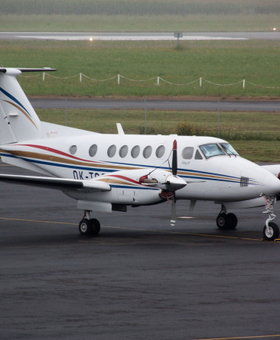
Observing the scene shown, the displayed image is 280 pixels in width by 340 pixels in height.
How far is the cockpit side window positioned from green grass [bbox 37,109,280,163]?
64.6 ft

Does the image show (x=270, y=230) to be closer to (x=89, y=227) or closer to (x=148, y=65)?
(x=89, y=227)

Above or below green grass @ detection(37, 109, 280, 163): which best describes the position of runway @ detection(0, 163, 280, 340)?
below

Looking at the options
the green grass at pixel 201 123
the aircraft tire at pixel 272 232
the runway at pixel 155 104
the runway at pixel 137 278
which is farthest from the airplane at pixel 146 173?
the runway at pixel 155 104

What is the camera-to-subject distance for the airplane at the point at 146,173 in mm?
17781

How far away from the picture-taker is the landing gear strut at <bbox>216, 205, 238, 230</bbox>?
19.5m

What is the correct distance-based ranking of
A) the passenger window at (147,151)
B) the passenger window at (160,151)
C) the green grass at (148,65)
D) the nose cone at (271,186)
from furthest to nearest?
the green grass at (148,65) → the passenger window at (147,151) → the passenger window at (160,151) → the nose cone at (271,186)

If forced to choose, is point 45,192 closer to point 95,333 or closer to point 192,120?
point 95,333

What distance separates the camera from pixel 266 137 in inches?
1724

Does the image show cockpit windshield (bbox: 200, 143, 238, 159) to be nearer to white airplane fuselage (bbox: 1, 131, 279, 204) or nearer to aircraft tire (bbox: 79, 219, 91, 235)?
white airplane fuselage (bbox: 1, 131, 279, 204)

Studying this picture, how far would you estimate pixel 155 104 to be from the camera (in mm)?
58000

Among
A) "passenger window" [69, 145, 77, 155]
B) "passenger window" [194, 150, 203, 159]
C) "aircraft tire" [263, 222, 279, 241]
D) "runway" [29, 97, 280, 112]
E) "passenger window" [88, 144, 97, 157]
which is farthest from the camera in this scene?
"runway" [29, 97, 280, 112]

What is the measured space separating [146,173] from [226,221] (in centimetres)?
313

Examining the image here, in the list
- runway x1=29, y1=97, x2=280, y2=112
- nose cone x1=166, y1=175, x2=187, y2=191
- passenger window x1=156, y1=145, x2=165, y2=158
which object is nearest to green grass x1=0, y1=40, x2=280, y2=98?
runway x1=29, y1=97, x2=280, y2=112
